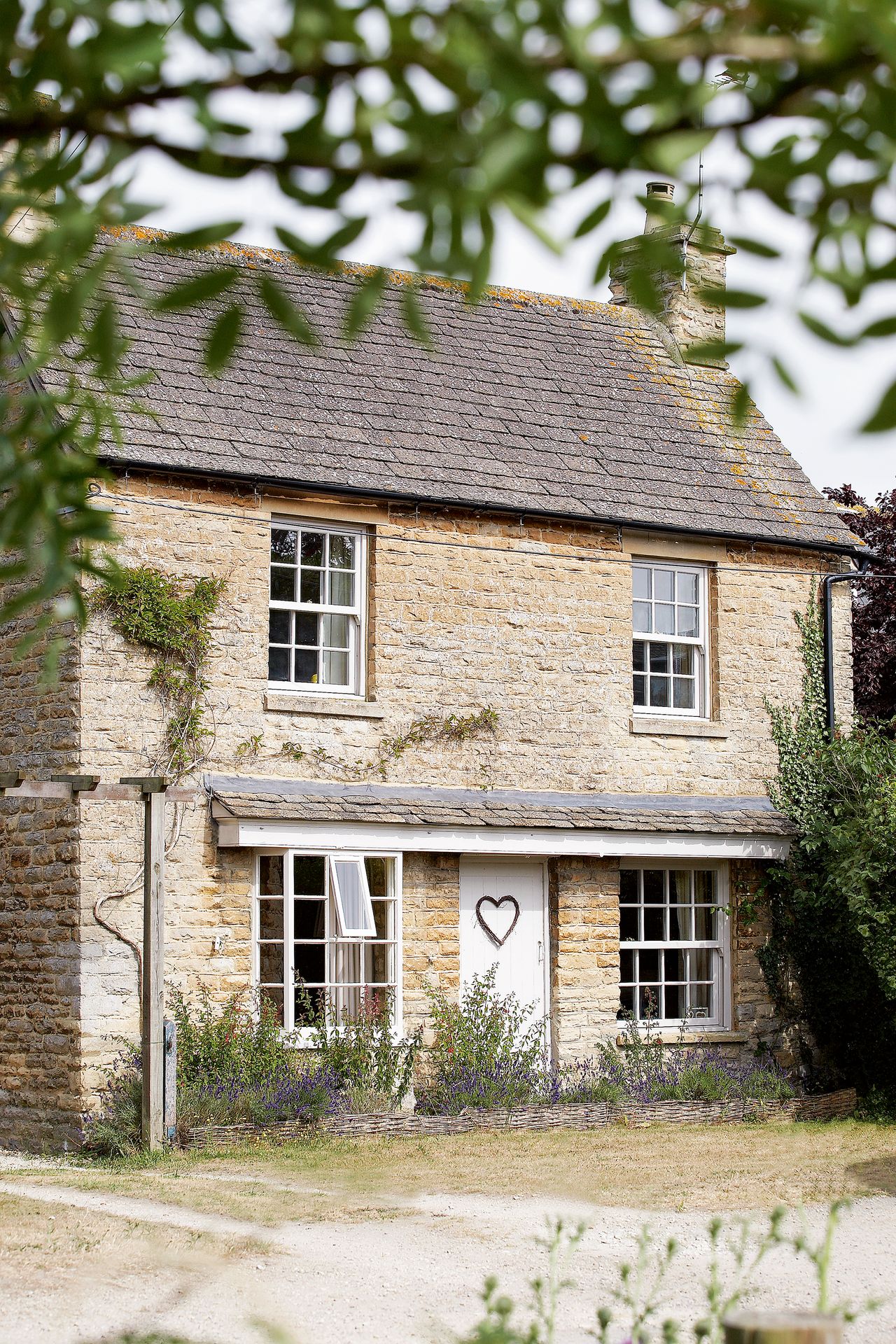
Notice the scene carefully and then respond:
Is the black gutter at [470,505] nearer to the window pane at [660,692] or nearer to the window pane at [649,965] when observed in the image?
the window pane at [660,692]

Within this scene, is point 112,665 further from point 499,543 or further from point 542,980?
point 542,980

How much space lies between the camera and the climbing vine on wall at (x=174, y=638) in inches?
534

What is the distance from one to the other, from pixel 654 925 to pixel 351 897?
380 cm

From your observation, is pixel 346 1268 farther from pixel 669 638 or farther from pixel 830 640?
pixel 830 640

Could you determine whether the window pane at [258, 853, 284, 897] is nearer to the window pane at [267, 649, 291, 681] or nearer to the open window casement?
the open window casement

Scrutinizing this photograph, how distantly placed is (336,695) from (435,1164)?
14.7ft

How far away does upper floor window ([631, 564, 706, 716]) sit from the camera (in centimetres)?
1664

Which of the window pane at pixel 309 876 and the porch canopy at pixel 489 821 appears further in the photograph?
the window pane at pixel 309 876

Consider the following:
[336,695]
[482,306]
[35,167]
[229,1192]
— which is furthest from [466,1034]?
[35,167]

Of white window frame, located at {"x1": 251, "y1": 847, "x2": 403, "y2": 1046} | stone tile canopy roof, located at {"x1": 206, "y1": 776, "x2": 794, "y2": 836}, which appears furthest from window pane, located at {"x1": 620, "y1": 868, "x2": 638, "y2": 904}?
white window frame, located at {"x1": 251, "y1": 847, "x2": 403, "y2": 1046}

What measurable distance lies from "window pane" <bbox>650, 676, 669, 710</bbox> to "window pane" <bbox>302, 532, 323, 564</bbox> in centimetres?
382

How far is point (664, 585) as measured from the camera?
1681 cm

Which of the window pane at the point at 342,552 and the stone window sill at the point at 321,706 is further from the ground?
the window pane at the point at 342,552

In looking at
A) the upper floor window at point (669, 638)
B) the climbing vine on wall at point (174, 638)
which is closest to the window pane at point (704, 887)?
the upper floor window at point (669, 638)
